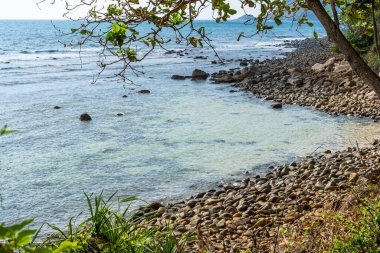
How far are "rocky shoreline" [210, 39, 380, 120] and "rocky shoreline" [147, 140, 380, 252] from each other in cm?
559

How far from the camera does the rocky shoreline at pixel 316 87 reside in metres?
16.5

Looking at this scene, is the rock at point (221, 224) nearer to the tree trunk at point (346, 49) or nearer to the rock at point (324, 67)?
the tree trunk at point (346, 49)

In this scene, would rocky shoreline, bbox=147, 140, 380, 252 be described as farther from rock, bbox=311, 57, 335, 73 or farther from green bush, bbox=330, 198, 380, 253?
rock, bbox=311, 57, 335, 73

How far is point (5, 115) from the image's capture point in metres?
18.9

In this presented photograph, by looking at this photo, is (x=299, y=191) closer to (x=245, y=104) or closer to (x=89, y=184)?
(x=89, y=184)

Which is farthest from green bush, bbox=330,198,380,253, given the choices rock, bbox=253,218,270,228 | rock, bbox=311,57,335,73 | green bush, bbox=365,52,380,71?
rock, bbox=311,57,335,73

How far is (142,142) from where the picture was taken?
44.8 ft

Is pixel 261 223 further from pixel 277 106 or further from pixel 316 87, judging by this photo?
pixel 316 87

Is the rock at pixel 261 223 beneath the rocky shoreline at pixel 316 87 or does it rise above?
beneath

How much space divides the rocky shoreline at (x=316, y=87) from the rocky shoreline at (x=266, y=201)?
5.59 metres

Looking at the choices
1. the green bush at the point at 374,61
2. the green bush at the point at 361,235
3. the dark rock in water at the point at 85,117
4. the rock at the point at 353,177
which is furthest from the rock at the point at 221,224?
the green bush at the point at 374,61

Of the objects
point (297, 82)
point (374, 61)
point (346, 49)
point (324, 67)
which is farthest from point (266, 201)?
point (324, 67)

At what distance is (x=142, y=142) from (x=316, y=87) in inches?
370

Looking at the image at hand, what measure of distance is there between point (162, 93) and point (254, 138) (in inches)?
371
